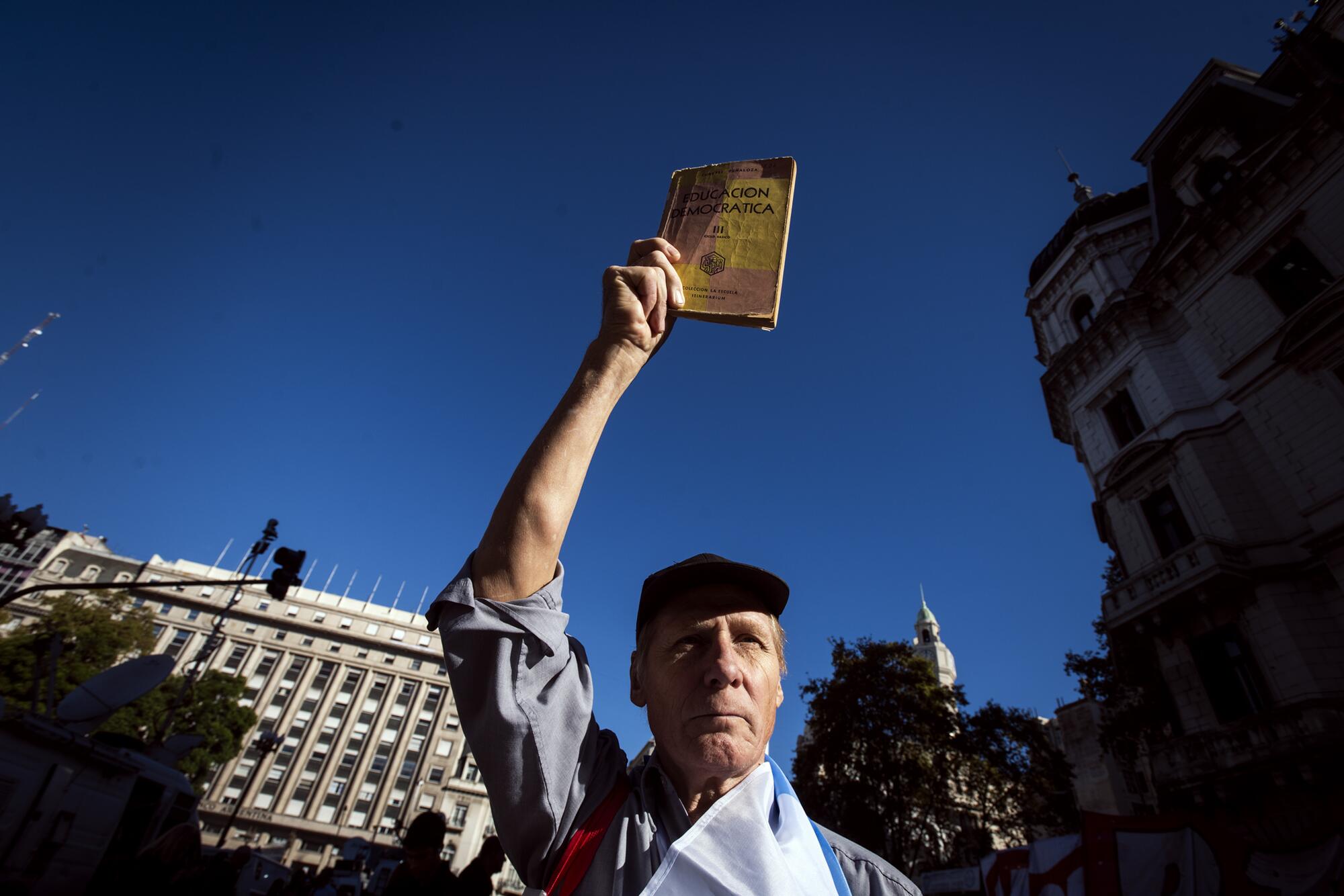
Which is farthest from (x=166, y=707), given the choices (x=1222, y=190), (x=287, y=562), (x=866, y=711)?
(x=1222, y=190)

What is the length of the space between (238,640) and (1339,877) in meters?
74.6

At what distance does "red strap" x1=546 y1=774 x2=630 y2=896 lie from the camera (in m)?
1.31

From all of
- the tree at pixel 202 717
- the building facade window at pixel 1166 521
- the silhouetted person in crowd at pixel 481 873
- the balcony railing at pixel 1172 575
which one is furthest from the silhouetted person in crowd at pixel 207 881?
the tree at pixel 202 717

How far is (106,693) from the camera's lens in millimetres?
8047

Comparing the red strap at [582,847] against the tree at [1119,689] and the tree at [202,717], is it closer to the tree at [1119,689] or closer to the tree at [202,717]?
the tree at [1119,689]

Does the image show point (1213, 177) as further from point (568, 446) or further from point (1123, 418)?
point (568, 446)

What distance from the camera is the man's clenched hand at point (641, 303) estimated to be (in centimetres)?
176

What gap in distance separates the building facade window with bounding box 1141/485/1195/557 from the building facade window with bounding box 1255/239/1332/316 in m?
5.30

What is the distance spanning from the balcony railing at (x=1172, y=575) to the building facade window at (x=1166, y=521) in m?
0.69

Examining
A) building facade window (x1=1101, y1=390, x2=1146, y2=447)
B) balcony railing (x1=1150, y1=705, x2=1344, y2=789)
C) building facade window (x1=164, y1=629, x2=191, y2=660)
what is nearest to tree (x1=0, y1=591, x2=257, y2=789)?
building facade window (x1=164, y1=629, x2=191, y2=660)

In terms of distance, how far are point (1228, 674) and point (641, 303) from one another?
18575mm

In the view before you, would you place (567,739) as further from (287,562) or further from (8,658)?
(8,658)

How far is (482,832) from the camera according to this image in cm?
5300

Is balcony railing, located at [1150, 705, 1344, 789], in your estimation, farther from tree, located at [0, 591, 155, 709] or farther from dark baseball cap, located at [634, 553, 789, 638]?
tree, located at [0, 591, 155, 709]
